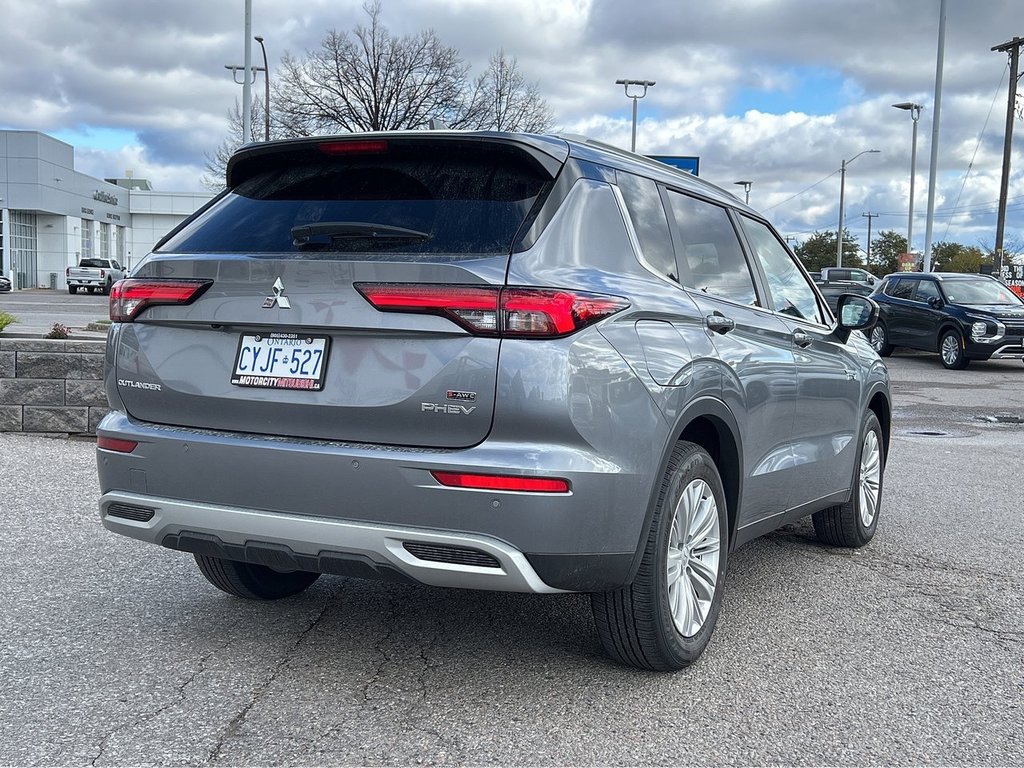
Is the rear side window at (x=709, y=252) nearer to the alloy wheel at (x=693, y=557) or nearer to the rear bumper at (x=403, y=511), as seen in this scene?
the alloy wheel at (x=693, y=557)

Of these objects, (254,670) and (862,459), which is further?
(862,459)

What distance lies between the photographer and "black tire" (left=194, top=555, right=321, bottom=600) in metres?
4.46

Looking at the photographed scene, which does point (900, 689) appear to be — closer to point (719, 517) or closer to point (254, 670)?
point (719, 517)

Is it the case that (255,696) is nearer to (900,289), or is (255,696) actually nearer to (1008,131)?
(900,289)

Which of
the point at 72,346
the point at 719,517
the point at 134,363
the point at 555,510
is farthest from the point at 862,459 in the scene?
the point at 72,346

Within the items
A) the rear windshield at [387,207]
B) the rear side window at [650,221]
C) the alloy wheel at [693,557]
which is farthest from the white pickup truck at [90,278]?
the alloy wheel at [693,557]

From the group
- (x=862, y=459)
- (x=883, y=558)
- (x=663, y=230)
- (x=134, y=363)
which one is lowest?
(x=883, y=558)

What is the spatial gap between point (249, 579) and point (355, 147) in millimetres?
1912

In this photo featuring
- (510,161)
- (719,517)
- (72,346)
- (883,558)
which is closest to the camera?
(510,161)

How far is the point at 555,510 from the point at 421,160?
4.16 feet

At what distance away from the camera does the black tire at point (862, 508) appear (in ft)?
19.2

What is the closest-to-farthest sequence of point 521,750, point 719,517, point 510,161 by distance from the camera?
point 521,750 < point 510,161 < point 719,517

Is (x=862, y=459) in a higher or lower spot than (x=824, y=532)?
higher

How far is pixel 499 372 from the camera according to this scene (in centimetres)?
319
